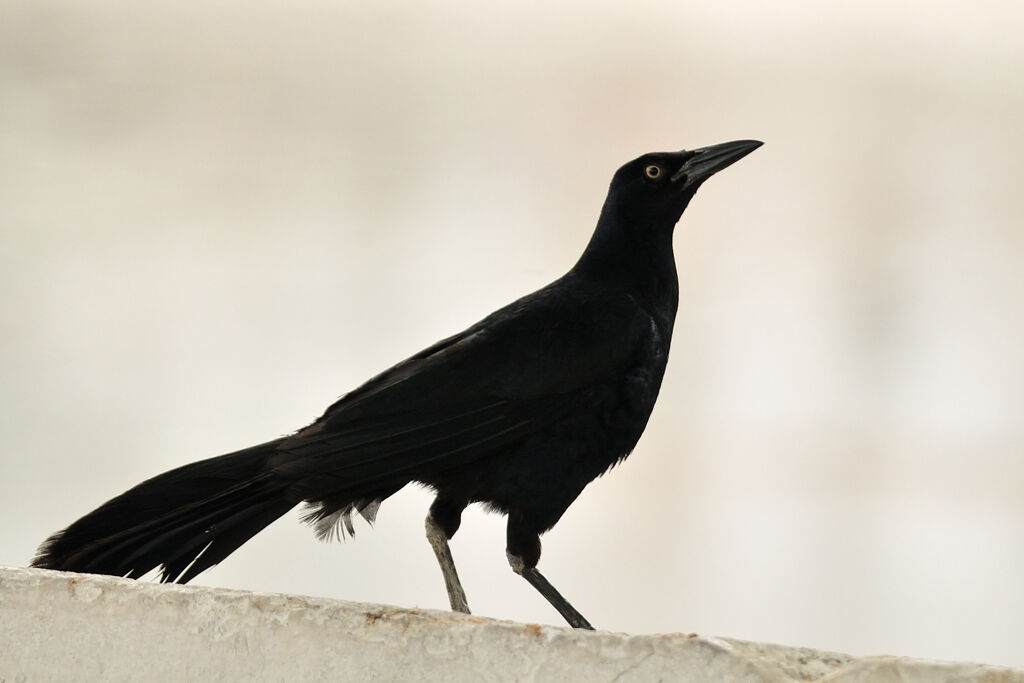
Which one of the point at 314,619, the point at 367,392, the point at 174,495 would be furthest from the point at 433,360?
the point at 314,619

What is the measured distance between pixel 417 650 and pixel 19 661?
0.54 metres

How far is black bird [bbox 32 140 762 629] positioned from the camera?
2.06 m

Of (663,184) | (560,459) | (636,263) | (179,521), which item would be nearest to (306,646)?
(179,521)

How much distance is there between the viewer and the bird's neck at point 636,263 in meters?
2.53

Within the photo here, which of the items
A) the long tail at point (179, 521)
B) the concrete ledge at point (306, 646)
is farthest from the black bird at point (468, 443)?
the concrete ledge at point (306, 646)

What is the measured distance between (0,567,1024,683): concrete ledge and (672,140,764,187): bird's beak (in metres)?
1.41

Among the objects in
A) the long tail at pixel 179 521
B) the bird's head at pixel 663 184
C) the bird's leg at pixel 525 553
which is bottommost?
the bird's leg at pixel 525 553

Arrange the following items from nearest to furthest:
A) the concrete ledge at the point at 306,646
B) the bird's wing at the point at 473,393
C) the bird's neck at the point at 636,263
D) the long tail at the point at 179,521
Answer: the concrete ledge at the point at 306,646
the long tail at the point at 179,521
the bird's wing at the point at 473,393
the bird's neck at the point at 636,263

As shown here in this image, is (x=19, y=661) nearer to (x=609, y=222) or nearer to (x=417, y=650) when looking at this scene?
(x=417, y=650)

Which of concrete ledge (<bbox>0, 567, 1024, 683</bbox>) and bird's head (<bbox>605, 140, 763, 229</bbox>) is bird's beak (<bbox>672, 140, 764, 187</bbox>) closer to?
bird's head (<bbox>605, 140, 763, 229</bbox>)

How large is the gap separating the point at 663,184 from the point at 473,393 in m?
0.73

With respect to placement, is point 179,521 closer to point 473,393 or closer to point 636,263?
point 473,393

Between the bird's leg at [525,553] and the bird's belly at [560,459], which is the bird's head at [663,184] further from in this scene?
the bird's leg at [525,553]

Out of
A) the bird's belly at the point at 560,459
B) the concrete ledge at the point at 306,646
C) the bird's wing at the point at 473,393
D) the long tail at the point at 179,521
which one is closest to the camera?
the concrete ledge at the point at 306,646
